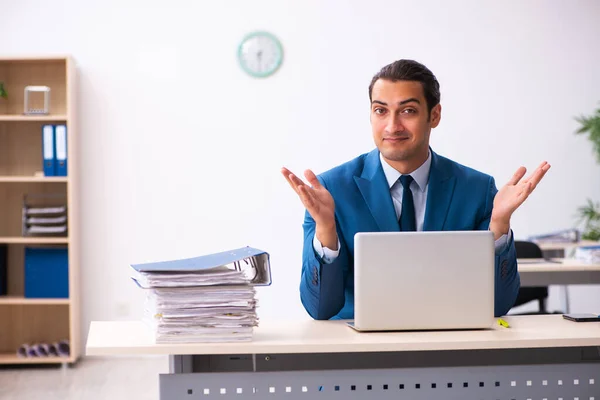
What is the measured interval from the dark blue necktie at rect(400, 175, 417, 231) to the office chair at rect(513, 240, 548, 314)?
222cm

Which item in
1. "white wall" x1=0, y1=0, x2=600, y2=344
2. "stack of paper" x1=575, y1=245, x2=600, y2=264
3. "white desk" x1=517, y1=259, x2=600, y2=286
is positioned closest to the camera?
"white desk" x1=517, y1=259, x2=600, y2=286

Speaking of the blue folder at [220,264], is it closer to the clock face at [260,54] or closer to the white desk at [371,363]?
the white desk at [371,363]

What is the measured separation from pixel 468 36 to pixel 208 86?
1768 mm

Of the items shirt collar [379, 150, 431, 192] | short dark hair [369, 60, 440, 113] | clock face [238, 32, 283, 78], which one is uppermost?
clock face [238, 32, 283, 78]

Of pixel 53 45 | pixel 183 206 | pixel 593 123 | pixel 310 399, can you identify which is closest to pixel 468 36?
pixel 593 123

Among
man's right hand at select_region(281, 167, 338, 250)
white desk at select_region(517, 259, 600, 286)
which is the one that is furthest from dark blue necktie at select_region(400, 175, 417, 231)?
white desk at select_region(517, 259, 600, 286)

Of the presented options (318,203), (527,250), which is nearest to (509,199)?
(318,203)

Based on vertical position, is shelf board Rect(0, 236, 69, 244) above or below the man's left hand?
below

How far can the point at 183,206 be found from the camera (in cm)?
514

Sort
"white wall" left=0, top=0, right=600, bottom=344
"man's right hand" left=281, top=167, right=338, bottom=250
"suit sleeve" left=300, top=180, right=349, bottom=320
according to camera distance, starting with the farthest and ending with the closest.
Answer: "white wall" left=0, top=0, right=600, bottom=344, "suit sleeve" left=300, top=180, right=349, bottom=320, "man's right hand" left=281, top=167, right=338, bottom=250

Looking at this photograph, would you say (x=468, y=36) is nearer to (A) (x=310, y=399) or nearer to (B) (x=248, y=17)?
(B) (x=248, y=17)

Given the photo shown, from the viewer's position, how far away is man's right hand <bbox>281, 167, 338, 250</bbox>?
77.1 inches

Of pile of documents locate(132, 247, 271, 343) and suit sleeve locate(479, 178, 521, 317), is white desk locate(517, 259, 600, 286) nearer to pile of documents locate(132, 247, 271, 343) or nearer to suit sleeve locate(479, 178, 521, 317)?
suit sleeve locate(479, 178, 521, 317)

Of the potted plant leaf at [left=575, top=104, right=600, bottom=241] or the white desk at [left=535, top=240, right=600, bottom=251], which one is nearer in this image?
the white desk at [left=535, top=240, right=600, bottom=251]
